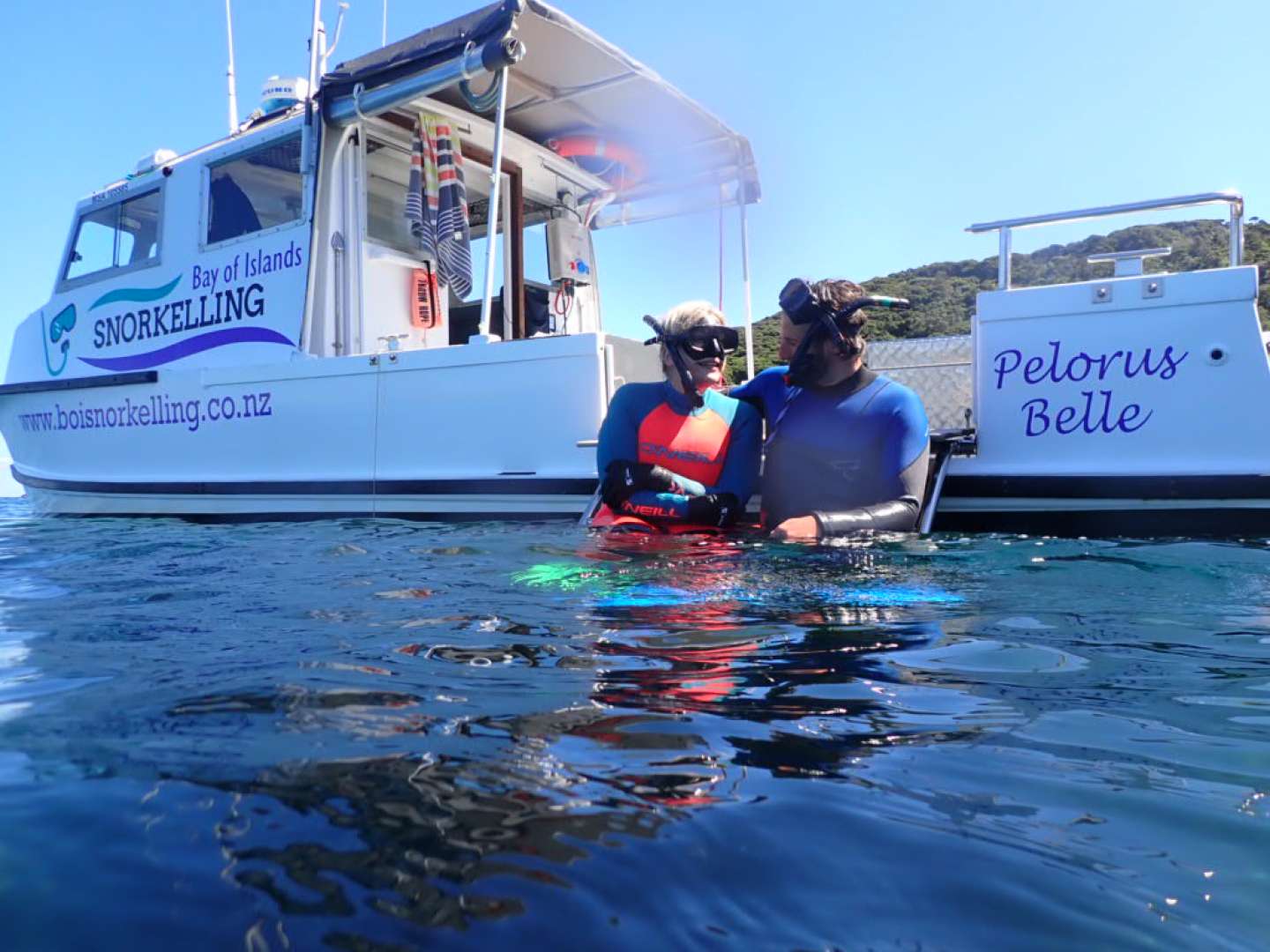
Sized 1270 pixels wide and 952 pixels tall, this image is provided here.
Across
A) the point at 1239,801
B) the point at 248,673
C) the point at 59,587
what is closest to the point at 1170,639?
the point at 1239,801

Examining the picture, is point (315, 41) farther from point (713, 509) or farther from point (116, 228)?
point (713, 509)

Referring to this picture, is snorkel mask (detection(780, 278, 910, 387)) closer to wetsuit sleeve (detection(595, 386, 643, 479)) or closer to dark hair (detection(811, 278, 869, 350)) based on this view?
dark hair (detection(811, 278, 869, 350))

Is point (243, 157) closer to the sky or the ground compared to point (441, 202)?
closer to the sky

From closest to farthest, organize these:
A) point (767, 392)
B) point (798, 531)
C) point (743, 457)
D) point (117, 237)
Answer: point (798, 531), point (743, 457), point (767, 392), point (117, 237)

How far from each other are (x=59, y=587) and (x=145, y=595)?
0.49m

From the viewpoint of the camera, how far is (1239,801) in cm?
110

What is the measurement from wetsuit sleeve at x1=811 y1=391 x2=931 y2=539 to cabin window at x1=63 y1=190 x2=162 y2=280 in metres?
5.40

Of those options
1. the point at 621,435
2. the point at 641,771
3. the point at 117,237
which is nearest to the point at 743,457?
the point at 621,435

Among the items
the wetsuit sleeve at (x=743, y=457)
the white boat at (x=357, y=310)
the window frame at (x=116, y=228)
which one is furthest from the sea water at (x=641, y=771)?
the window frame at (x=116, y=228)

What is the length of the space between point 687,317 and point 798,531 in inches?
40.1

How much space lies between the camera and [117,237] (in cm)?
664

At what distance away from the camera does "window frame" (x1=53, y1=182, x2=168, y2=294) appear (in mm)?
6324

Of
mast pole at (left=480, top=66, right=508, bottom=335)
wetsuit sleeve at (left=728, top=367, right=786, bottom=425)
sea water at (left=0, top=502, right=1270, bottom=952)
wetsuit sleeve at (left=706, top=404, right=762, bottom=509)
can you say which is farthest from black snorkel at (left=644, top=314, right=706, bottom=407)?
sea water at (left=0, top=502, right=1270, bottom=952)

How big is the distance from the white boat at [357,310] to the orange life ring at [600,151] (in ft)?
0.11
